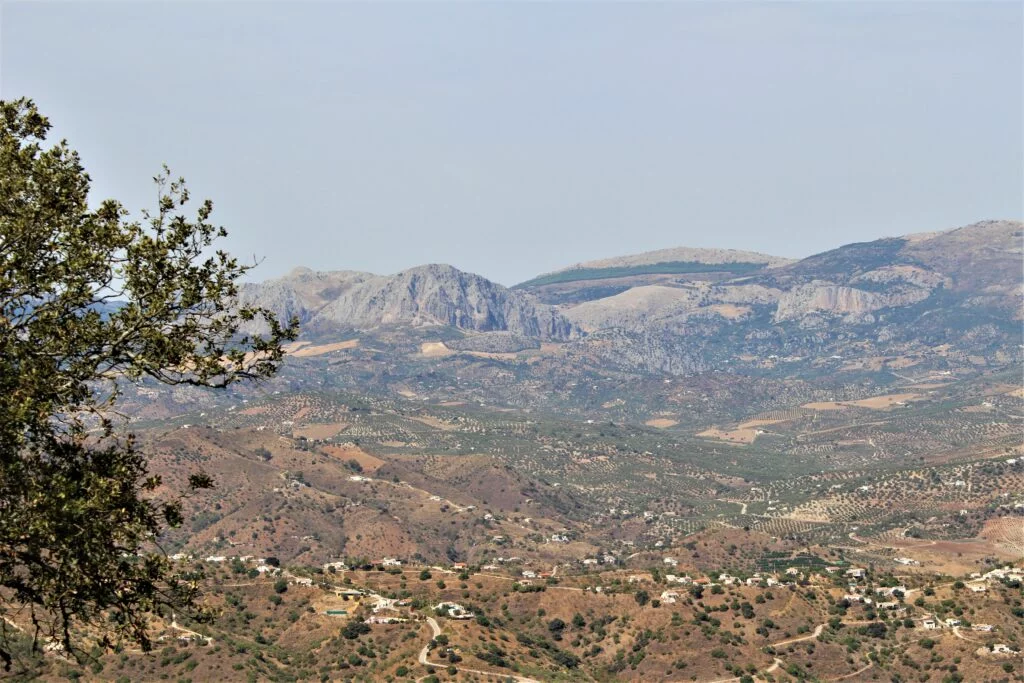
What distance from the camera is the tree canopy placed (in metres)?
27.9

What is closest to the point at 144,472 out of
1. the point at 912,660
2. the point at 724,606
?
the point at 912,660

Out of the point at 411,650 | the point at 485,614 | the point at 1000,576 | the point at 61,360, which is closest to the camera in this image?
the point at 61,360

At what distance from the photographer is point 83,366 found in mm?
29391

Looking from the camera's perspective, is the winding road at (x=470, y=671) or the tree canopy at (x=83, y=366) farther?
the winding road at (x=470, y=671)

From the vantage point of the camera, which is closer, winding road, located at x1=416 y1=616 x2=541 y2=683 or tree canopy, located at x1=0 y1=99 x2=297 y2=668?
tree canopy, located at x1=0 y1=99 x2=297 y2=668

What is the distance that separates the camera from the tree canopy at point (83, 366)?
2788 cm

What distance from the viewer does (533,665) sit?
110m

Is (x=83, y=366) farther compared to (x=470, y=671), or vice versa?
(x=470, y=671)

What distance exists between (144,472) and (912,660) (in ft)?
330

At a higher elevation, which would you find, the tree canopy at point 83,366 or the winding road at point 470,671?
the tree canopy at point 83,366

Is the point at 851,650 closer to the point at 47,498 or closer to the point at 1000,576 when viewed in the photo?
the point at 1000,576

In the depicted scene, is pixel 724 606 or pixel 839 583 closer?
pixel 724 606

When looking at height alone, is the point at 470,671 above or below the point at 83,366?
below

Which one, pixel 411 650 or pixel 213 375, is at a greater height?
pixel 213 375
